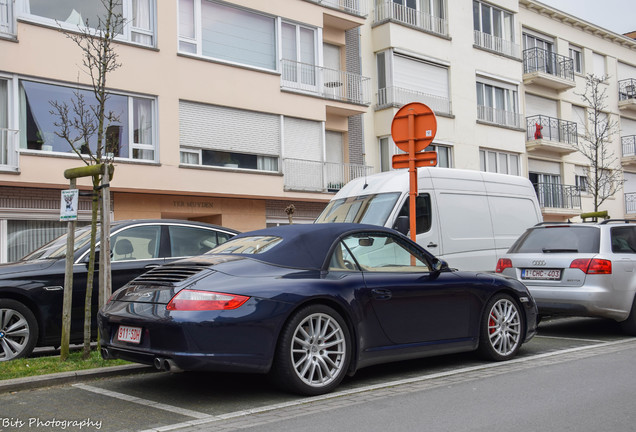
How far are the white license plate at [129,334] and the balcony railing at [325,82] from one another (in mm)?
17672

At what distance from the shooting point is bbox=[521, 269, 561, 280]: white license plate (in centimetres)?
1005

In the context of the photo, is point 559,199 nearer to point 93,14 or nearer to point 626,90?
point 626,90

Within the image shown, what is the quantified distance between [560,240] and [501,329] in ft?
9.95

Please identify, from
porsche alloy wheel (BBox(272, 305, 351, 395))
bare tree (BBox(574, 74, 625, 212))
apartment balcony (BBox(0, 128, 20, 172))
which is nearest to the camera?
porsche alloy wheel (BBox(272, 305, 351, 395))

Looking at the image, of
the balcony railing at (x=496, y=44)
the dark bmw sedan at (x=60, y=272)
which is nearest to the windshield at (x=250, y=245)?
the dark bmw sedan at (x=60, y=272)

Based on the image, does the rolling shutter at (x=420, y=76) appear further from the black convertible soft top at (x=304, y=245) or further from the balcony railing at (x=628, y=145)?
the black convertible soft top at (x=304, y=245)

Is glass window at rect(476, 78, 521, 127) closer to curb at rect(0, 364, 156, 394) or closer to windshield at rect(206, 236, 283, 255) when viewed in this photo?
windshield at rect(206, 236, 283, 255)

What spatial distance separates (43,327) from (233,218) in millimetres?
13966

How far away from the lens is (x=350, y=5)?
1041 inches

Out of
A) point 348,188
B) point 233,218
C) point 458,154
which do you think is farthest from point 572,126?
point 348,188

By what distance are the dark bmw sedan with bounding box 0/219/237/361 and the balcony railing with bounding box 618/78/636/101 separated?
36981 millimetres

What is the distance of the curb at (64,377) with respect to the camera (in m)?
6.48

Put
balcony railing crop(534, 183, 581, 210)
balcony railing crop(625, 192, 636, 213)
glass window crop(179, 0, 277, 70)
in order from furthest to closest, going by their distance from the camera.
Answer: balcony railing crop(625, 192, 636, 213) < balcony railing crop(534, 183, 581, 210) < glass window crop(179, 0, 277, 70)

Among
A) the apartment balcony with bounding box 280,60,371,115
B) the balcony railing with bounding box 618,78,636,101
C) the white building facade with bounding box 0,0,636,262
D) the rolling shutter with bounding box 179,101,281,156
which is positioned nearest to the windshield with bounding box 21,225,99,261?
the white building facade with bounding box 0,0,636,262
